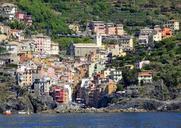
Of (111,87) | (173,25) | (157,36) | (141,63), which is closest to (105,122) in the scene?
(111,87)

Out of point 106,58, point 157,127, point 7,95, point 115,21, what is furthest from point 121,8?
point 157,127

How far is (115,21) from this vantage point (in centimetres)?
16312

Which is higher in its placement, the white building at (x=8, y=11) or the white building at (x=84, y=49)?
the white building at (x=8, y=11)

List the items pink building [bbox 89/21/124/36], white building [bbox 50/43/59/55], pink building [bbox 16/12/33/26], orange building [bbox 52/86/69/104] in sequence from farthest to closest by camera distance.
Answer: pink building [bbox 16/12/33/26], pink building [bbox 89/21/124/36], white building [bbox 50/43/59/55], orange building [bbox 52/86/69/104]

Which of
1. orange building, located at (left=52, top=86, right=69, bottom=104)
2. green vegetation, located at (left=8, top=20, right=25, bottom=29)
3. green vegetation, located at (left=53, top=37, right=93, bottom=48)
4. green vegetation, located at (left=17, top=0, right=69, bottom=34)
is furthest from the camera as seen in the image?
green vegetation, located at (left=17, top=0, right=69, bottom=34)

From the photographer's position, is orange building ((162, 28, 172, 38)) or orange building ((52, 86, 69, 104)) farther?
orange building ((162, 28, 172, 38))

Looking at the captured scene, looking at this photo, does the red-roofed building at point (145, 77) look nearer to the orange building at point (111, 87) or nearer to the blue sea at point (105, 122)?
the orange building at point (111, 87)

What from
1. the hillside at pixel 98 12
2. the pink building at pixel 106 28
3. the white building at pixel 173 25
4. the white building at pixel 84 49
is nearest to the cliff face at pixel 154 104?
the white building at pixel 84 49

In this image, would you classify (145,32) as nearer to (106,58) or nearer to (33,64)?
(106,58)

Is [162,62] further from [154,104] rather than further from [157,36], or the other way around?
[157,36]

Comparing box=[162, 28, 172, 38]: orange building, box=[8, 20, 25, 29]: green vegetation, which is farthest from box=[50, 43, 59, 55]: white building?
box=[162, 28, 172, 38]: orange building

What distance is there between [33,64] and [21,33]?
21.2 metres

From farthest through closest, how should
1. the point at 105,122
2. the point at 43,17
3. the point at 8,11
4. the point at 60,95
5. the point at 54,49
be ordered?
1. the point at 43,17
2. the point at 8,11
3. the point at 54,49
4. the point at 60,95
5. the point at 105,122

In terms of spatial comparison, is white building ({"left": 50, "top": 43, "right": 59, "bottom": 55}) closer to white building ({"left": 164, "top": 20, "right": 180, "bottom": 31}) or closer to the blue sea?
white building ({"left": 164, "top": 20, "right": 180, "bottom": 31})
